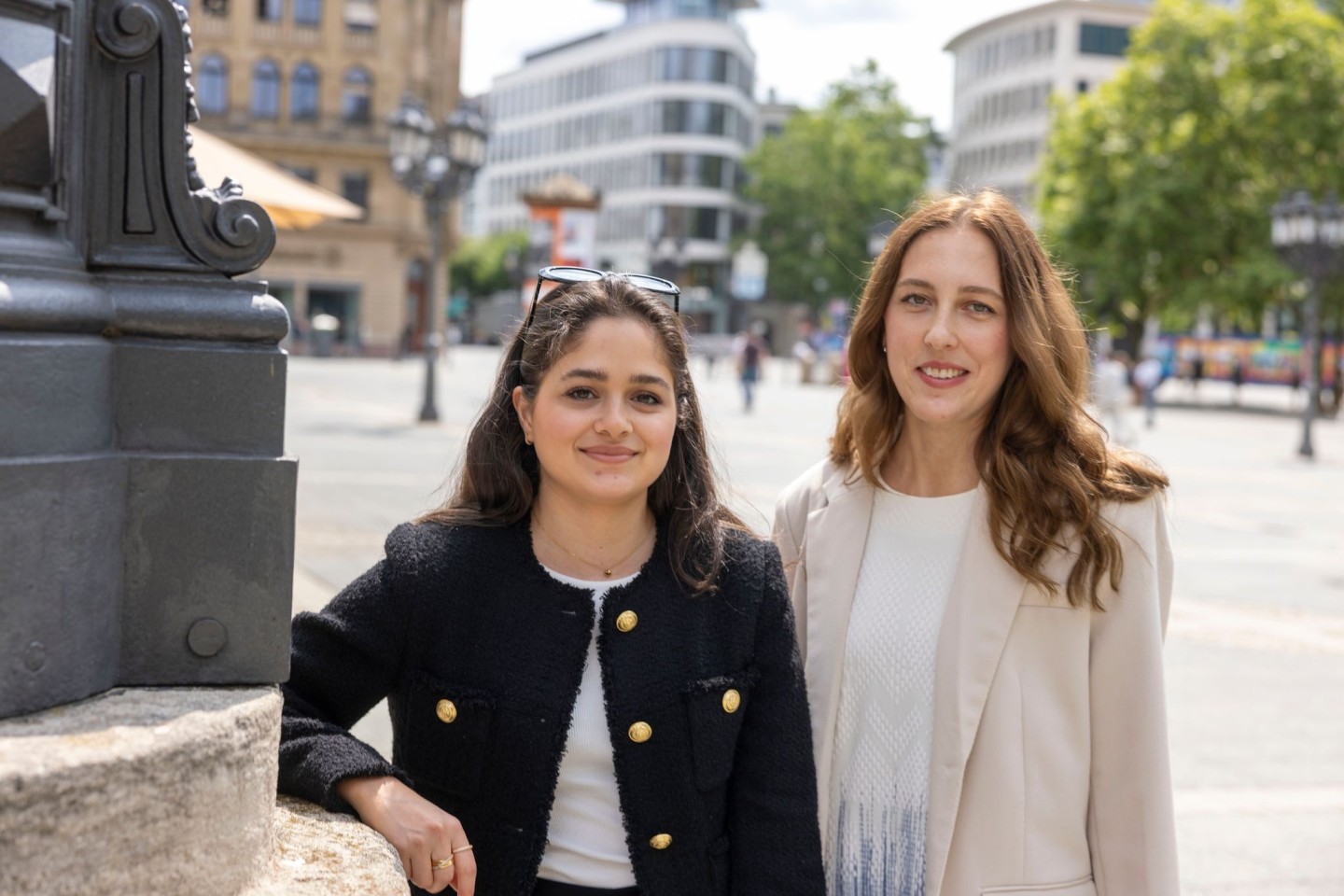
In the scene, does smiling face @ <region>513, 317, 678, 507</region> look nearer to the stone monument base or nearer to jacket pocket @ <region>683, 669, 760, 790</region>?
jacket pocket @ <region>683, 669, 760, 790</region>

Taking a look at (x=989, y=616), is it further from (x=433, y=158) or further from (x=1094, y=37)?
(x=1094, y=37)

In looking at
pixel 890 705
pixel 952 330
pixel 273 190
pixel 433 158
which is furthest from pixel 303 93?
pixel 890 705

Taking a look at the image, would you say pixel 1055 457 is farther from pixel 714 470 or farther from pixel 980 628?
pixel 714 470

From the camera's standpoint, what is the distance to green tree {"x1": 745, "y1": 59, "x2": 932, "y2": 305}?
92.9 meters

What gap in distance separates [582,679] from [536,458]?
0.41m

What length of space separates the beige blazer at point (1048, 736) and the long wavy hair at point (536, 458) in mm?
498

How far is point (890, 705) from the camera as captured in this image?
9.18ft

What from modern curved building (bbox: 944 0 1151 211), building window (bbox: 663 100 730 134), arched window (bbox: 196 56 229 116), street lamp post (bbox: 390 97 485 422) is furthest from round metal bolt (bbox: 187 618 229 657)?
building window (bbox: 663 100 730 134)

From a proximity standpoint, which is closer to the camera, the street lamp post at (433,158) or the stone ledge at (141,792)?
the stone ledge at (141,792)

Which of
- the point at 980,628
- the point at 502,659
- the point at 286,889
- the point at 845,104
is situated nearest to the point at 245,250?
the point at 502,659

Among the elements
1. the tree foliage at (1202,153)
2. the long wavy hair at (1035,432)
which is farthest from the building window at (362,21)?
the long wavy hair at (1035,432)

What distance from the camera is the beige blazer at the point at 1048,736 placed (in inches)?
106

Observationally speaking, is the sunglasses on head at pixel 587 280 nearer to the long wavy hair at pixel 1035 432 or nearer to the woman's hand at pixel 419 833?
the long wavy hair at pixel 1035 432

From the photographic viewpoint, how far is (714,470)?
2656 millimetres
